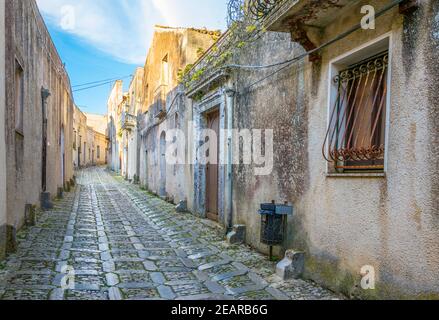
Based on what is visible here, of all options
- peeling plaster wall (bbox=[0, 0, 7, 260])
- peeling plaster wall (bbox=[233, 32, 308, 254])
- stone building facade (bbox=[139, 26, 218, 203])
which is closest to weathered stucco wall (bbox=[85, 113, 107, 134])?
stone building facade (bbox=[139, 26, 218, 203])

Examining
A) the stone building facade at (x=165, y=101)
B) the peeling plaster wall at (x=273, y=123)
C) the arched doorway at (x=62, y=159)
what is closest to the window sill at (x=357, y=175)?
the peeling plaster wall at (x=273, y=123)

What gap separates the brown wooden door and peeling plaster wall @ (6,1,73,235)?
3.92 m

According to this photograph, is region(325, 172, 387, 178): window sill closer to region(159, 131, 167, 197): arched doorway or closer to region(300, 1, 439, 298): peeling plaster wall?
region(300, 1, 439, 298): peeling plaster wall

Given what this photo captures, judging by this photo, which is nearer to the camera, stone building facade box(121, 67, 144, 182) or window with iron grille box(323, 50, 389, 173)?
window with iron grille box(323, 50, 389, 173)

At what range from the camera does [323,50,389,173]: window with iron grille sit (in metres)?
3.25

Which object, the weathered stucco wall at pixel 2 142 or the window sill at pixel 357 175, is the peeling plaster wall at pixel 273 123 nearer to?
the window sill at pixel 357 175

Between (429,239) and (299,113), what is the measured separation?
222cm

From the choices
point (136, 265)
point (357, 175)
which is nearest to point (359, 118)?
point (357, 175)

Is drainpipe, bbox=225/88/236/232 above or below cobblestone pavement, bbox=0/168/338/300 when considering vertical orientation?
above

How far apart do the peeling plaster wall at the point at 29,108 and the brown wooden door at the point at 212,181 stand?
3917 millimetres

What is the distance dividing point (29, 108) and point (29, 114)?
0.40 ft

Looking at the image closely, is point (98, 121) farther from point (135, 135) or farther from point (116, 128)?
point (135, 135)

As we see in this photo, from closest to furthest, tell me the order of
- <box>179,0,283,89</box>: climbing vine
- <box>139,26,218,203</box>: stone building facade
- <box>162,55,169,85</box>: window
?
<box>179,0,283,89</box>: climbing vine → <box>139,26,218,203</box>: stone building facade → <box>162,55,169,85</box>: window
